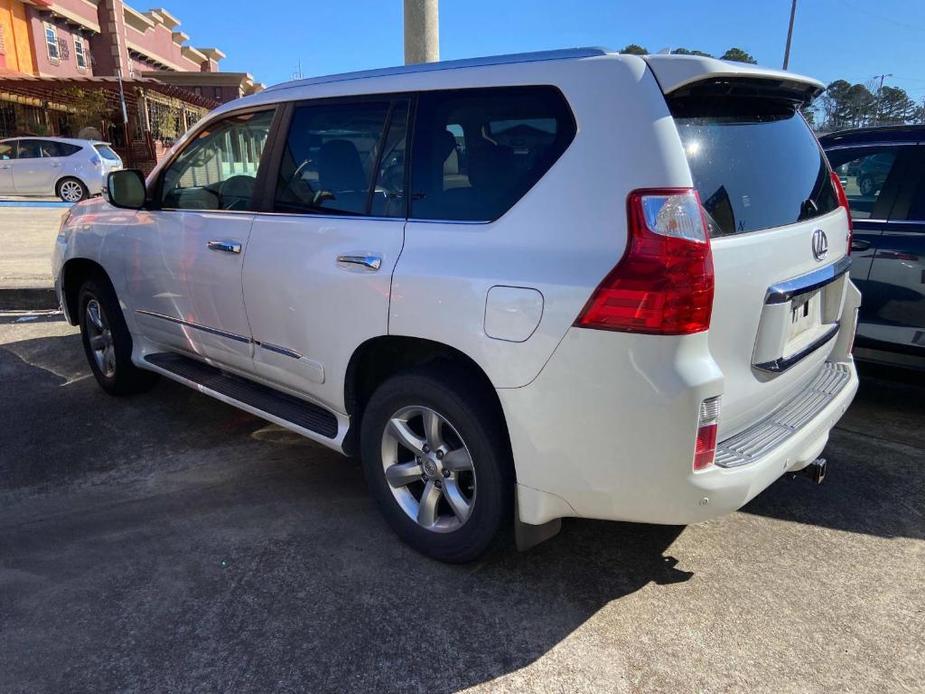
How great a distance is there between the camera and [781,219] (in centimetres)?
261

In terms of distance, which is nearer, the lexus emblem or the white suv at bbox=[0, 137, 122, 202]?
the lexus emblem

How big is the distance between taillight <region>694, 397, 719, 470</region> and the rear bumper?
27 millimetres

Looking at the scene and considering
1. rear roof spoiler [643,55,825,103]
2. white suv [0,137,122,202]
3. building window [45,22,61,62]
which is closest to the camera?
rear roof spoiler [643,55,825,103]

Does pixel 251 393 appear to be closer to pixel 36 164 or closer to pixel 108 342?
pixel 108 342

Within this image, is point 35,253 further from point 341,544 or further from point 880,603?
point 880,603

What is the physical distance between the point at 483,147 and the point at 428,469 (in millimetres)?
1286

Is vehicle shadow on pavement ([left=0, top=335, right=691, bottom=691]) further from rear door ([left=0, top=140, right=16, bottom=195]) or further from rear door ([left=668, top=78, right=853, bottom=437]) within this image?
rear door ([left=0, top=140, right=16, bottom=195])

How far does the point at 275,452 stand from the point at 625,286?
2634 millimetres

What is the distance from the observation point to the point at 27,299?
292 inches

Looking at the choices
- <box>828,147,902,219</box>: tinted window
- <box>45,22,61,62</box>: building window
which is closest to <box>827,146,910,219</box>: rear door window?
<box>828,147,902,219</box>: tinted window

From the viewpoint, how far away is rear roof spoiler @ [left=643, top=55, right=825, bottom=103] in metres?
2.27

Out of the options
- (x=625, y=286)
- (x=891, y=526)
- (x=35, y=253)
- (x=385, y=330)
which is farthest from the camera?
(x=35, y=253)

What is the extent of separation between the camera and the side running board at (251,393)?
3.34 meters

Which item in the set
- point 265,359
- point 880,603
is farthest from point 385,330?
point 880,603
